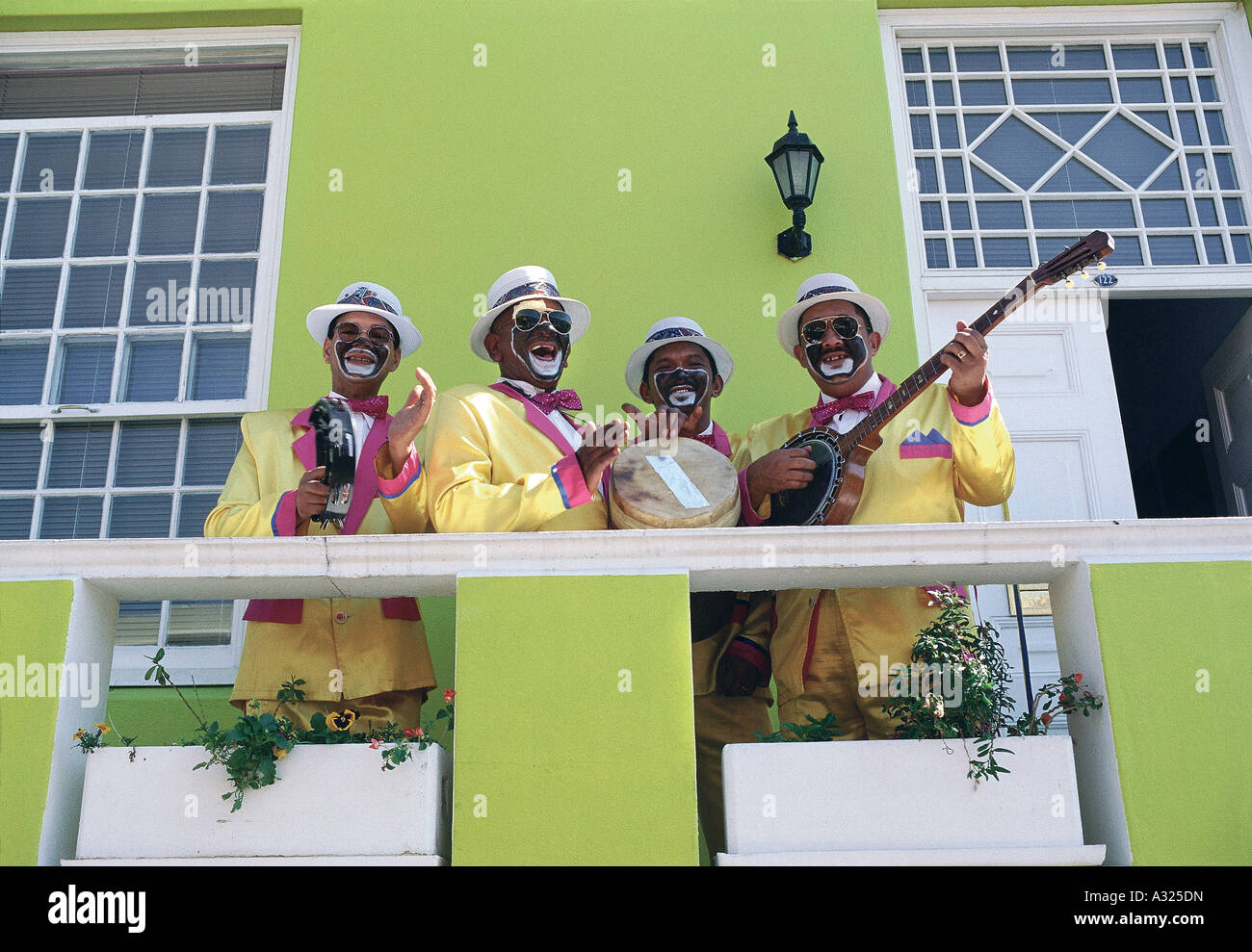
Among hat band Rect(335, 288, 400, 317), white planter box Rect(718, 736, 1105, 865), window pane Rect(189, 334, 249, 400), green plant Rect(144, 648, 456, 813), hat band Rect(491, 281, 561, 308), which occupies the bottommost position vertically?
white planter box Rect(718, 736, 1105, 865)

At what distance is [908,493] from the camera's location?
4414 millimetres

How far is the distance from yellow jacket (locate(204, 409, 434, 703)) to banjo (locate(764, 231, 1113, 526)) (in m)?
1.25

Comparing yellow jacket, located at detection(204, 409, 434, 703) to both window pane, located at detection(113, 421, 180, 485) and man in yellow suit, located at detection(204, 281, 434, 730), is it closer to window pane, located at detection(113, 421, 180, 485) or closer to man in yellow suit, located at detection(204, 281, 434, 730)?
man in yellow suit, located at detection(204, 281, 434, 730)

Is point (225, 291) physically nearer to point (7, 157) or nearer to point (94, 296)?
point (94, 296)

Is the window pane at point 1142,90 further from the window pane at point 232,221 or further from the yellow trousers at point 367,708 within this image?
the yellow trousers at point 367,708

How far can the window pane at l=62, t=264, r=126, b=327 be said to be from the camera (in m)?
5.98

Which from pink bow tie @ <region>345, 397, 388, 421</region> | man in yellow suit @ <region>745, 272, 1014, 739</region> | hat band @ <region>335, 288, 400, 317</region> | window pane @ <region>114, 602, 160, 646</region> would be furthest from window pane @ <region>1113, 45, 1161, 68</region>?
window pane @ <region>114, 602, 160, 646</region>

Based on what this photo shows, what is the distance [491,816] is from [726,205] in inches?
132

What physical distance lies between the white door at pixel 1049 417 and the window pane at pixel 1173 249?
35 centimetres

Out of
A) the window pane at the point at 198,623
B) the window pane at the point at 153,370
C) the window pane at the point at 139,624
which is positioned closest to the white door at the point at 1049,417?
the window pane at the point at 198,623

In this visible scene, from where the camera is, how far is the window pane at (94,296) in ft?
19.6

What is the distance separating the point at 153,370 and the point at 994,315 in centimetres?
367

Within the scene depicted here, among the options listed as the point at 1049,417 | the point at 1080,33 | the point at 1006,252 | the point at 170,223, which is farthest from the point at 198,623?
the point at 1080,33
